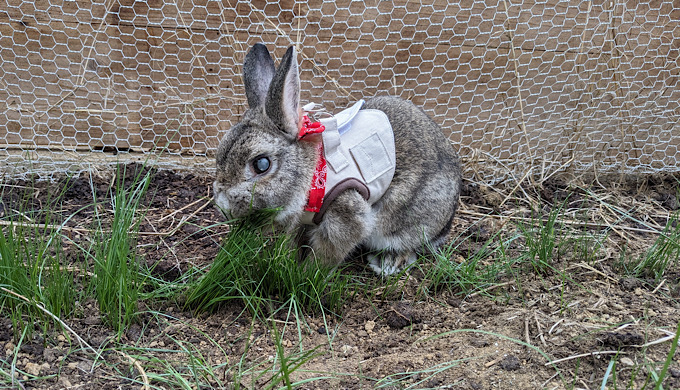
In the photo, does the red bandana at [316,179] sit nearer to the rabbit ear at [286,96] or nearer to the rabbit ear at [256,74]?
the rabbit ear at [286,96]

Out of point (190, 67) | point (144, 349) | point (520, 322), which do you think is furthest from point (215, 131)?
point (520, 322)

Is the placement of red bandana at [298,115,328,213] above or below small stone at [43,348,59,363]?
above

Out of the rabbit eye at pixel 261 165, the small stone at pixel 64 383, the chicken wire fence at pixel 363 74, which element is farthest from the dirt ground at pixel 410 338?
the chicken wire fence at pixel 363 74

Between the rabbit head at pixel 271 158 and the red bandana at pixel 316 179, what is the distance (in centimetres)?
3

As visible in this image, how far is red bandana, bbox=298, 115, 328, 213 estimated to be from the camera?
316cm

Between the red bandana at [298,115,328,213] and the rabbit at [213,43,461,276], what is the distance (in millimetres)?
23

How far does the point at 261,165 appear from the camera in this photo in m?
3.06

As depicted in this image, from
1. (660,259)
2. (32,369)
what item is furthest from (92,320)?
(660,259)

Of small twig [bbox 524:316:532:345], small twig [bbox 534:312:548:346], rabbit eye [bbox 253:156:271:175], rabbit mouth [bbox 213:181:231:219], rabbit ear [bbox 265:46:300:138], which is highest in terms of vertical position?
rabbit ear [bbox 265:46:300:138]

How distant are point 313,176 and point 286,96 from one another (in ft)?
1.43

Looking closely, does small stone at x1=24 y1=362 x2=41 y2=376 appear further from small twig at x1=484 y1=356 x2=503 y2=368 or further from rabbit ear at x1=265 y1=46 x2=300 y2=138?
small twig at x1=484 y1=356 x2=503 y2=368

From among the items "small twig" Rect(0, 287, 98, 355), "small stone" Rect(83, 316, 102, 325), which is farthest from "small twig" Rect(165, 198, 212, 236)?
"small twig" Rect(0, 287, 98, 355)

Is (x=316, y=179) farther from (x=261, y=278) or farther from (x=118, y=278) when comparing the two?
(x=118, y=278)

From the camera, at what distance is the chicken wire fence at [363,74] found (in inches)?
179
